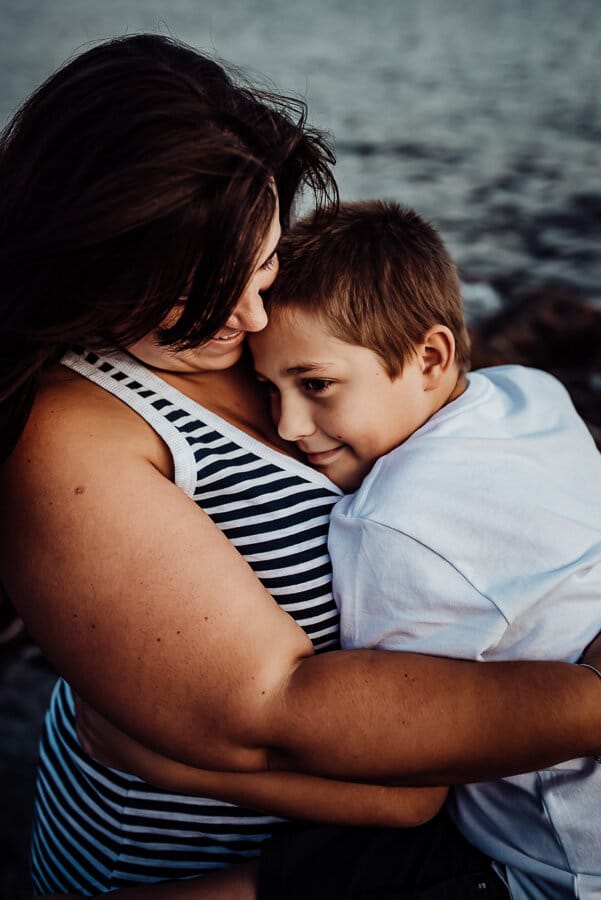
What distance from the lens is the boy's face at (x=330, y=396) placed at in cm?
175

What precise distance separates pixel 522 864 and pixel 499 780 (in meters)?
0.14

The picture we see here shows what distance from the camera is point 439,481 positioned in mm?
1530

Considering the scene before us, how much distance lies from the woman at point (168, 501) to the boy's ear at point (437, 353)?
1.72ft

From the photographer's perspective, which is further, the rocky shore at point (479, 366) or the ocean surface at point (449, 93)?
the ocean surface at point (449, 93)

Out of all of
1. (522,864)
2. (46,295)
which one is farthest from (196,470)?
(522,864)

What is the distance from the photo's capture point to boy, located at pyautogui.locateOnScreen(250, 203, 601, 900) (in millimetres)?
1447


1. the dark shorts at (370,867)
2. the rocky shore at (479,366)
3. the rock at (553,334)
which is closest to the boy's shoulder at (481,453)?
the dark shorts at (370,867)

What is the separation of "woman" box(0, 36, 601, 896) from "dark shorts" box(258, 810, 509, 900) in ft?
0.40

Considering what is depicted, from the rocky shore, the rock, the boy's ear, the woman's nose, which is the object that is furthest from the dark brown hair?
the rock

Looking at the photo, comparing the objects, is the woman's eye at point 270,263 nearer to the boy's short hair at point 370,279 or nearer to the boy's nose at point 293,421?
the boy's short hair at point 370,279

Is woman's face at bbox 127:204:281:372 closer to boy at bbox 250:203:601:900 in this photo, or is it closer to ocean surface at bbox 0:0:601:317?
boy at bbox 250:203:601:900

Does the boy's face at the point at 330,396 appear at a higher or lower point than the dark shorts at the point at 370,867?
higher

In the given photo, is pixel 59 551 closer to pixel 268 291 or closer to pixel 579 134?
pixel 268 291

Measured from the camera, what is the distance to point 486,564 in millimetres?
1465
